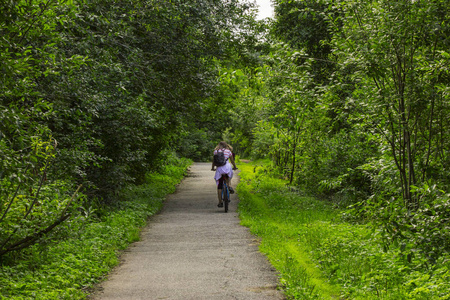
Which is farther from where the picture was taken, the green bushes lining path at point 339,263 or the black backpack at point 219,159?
the black backpack at point 219,159

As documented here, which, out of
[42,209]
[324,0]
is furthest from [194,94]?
[42,209]

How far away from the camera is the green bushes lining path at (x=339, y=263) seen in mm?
5543

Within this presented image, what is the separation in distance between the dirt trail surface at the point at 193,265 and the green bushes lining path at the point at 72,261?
11.0 inches

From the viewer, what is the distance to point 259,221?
1213cm

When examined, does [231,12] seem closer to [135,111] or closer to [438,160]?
[135,111]

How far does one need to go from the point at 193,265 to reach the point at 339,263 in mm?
2325

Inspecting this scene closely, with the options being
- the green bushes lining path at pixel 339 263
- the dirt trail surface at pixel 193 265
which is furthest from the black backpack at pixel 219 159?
the green bushes lining path at pixel 339 263

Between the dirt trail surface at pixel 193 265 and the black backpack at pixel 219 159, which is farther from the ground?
the black backpack at pixel 219 159

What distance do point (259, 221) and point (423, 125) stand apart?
5803 millimetres

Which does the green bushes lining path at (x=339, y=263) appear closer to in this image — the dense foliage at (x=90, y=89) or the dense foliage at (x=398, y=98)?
the dense foliage at (x=398, y=98)

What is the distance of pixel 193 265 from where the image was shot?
7.73 m

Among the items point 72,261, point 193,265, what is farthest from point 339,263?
point 72,261

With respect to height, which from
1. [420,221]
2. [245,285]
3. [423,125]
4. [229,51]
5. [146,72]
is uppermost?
[229,51]

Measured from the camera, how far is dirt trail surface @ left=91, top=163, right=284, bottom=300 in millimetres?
6195
